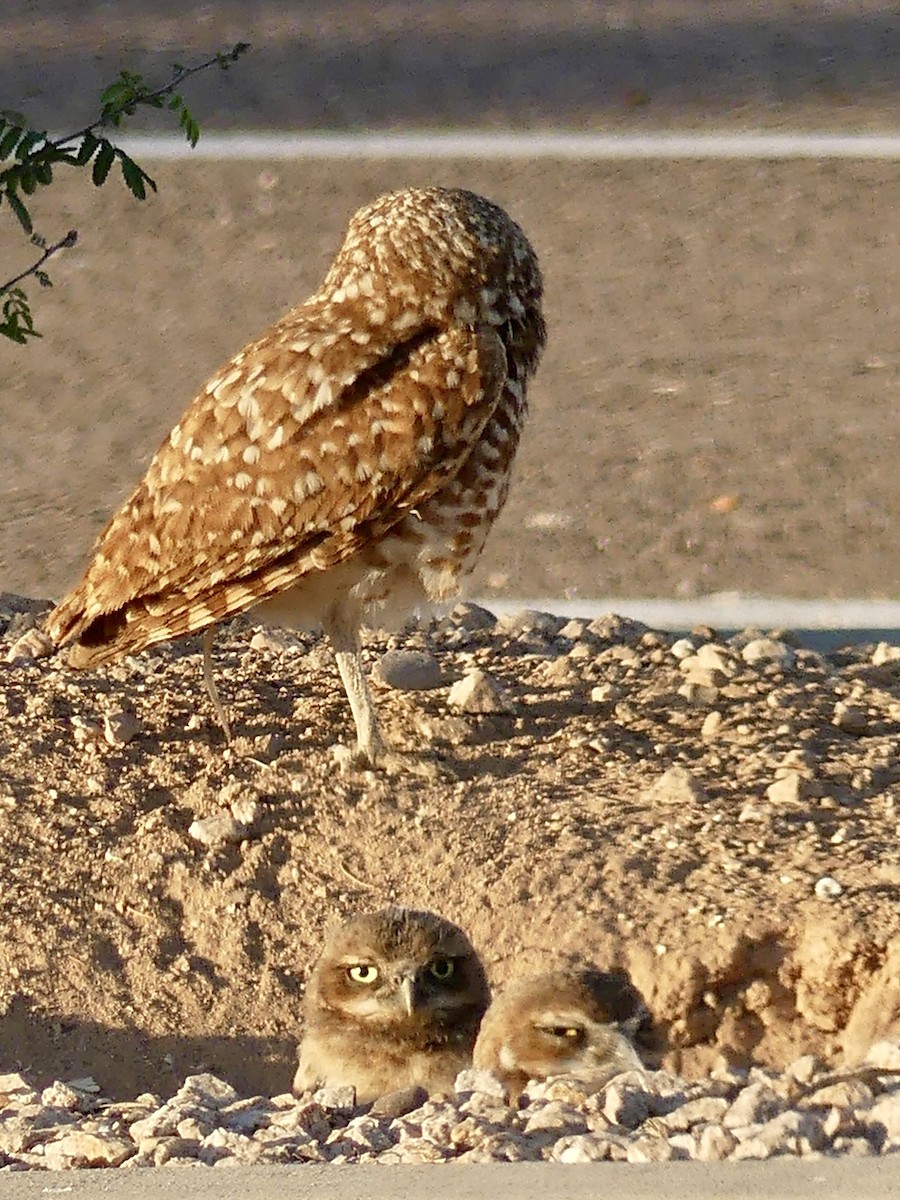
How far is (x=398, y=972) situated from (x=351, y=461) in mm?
1288

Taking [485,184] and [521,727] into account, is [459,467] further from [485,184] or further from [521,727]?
[485,184]

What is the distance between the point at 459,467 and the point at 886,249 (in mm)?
6867

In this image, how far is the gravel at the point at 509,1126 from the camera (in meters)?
3.85

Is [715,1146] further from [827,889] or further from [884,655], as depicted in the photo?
[884,655]

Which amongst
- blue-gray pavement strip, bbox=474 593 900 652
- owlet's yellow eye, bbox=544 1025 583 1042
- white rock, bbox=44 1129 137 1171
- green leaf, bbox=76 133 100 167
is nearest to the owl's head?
owlet's yellow eye, bbox=544 1025 583 1042

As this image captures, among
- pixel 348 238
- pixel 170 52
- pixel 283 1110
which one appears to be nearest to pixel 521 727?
pixel 348 238

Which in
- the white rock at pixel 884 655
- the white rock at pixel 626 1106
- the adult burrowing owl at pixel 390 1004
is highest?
the white rock at pixel 884 655

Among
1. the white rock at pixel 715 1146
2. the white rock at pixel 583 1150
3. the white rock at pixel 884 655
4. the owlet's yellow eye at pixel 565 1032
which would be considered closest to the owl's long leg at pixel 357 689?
the owlet's yellow eye at pixel 565 1032

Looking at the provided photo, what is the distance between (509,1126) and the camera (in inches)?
163

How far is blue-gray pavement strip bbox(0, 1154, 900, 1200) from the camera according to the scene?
3.46 meters

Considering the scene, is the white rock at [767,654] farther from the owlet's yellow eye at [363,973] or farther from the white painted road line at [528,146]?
the white painted road line at [528,146]

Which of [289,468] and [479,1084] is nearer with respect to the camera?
[479,1084]

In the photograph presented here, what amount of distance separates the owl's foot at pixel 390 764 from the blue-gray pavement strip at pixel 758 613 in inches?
65.6

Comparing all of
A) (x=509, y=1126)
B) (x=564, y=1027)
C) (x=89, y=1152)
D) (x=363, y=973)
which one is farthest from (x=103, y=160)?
(x=509, y=1126)
